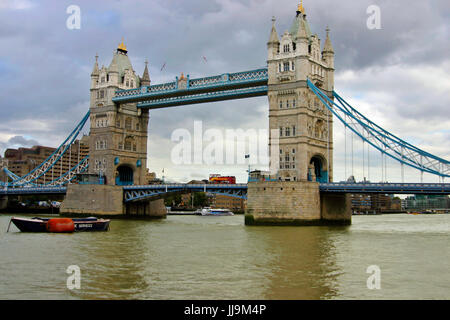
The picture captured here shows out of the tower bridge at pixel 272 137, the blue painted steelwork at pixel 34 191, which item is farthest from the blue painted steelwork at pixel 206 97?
the blue painted steelwork at pixel 34 191

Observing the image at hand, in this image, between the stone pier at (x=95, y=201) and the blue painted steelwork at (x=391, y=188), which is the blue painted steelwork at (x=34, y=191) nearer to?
the stone pier at (x=95, y=201)

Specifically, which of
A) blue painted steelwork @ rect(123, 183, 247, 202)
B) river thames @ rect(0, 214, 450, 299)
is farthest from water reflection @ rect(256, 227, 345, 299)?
blue painted steelwork @ rect(123, 183, 247, 202)

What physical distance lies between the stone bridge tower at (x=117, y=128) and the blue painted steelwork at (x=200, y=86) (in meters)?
2.46

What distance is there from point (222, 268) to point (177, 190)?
43.1 meters

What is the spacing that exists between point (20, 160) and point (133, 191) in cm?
10605

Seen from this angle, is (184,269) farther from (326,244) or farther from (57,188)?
(57,188)

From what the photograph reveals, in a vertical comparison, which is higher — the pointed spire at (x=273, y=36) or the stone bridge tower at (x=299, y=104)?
the pointed spire at (x=273, y=36)

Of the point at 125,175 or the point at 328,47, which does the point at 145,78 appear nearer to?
the point at 125,175

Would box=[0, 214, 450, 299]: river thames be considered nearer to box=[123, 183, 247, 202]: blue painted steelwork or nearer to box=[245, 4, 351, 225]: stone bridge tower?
box=[245, 4, 351, 225]: stone bridge tower

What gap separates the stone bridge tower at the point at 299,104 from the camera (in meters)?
54.2

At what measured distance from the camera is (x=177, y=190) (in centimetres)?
6531

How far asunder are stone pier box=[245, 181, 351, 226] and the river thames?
13.4 m

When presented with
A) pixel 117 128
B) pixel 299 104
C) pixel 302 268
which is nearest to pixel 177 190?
pixel 117 128

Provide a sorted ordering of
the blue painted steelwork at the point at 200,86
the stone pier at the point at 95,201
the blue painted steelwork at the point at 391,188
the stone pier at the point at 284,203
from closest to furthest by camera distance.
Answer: the blue painted steelwork at the point at 391,188 → the stone pier at the point at 284,203 → the blue painted steelwork at the point at 200,86 → the stone pier at the point at 95,201
